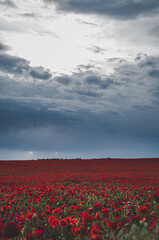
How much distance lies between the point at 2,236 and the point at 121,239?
5.66 feet

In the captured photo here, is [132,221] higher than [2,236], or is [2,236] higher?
[2,236]

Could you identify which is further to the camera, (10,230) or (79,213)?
(79,213)

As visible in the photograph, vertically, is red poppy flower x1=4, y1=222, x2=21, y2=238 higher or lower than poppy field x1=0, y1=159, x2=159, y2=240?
higher

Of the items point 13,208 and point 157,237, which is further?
point 13,208

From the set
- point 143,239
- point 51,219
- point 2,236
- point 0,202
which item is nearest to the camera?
point 143,239

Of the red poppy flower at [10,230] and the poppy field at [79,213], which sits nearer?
the red poppy flower at [10,230]

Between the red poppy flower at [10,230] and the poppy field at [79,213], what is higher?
the red poppy flower at [10,230]

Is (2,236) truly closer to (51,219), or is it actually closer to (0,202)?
(51,219)

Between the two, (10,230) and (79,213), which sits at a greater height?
(10,230)

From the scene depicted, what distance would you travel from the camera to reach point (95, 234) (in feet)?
9.84

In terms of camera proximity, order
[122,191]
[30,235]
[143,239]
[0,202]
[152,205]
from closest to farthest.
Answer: [143,239]
[30,235]
[152,205]
[0,202]
[122,191]

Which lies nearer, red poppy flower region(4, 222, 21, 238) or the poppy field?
red poppy flower region(4, 222, 21, 238)

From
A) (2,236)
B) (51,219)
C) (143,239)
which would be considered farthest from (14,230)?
(143,239)

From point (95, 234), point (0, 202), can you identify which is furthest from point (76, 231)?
point (0, 202)
